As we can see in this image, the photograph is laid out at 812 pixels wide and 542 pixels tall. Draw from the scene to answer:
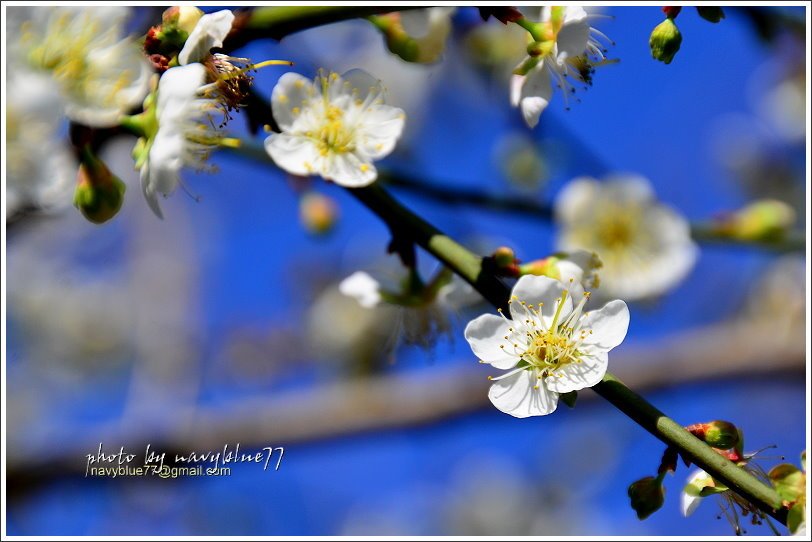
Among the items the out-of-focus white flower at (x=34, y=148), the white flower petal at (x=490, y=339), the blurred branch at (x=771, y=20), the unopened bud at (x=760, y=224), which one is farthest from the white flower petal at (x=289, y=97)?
the unopened bud at (x=760, y=224)

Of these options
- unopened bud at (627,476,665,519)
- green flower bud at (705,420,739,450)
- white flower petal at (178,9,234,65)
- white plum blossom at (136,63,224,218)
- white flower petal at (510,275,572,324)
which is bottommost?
unopened bud at (627,476,665,519)

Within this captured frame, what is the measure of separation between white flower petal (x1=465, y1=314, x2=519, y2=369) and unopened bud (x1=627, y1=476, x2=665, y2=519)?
0.58 ft

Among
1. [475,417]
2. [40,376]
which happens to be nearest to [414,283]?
[475,417]

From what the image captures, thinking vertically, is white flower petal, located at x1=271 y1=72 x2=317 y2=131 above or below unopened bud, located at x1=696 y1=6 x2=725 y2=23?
above

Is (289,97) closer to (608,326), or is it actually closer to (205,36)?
(205,36)

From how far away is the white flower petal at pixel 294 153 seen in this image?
Result: 925mm

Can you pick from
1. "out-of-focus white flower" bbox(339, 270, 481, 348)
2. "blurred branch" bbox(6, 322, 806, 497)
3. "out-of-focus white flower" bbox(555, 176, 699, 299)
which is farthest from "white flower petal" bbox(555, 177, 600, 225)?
"out-of-focus white flower" bbox(339, 270, 481, 348)

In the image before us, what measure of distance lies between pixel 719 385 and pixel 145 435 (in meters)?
1.56

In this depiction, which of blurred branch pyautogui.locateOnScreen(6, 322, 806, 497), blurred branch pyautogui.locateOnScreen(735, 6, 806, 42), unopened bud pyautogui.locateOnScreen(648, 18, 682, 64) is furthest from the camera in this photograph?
blurred branch pyautogui.locateOnScreen(6, 322, 806, 497)

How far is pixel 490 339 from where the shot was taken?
0.80 metres

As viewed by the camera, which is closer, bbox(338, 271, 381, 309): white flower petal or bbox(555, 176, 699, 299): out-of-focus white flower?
bbox(338, 271, 381, 309): white flower petal

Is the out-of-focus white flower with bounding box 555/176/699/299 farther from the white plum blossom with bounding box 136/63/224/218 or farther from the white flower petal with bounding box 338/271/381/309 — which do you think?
the white plum blossom with bounding box 136/63/224/218

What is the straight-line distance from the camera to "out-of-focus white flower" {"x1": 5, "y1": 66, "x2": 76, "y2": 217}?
87 cm

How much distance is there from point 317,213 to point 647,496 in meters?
1.13
